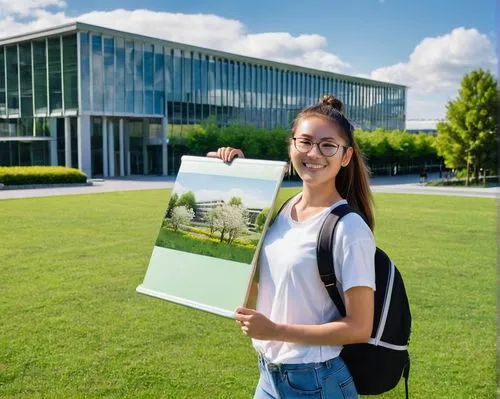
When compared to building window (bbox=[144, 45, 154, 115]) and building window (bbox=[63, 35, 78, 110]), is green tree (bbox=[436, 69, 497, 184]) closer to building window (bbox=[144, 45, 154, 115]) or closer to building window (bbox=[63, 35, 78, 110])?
building window (bbox=[144, 45, 154, 115])

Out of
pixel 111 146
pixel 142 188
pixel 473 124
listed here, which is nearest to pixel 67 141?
pixel 111 146

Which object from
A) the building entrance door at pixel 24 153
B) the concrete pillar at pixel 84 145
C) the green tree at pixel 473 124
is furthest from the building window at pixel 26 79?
the green tree at pixel 473 124

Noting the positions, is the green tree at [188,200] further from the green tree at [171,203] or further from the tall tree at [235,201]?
the tall tree at [235,201]

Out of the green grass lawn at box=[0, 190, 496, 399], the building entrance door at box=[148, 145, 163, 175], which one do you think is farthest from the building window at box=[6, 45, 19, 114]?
the green grass lawn at box=[0, 190, 496, 399]

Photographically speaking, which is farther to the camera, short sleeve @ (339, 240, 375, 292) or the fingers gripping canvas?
the fingers gripping canvas

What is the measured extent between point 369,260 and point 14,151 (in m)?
48.0

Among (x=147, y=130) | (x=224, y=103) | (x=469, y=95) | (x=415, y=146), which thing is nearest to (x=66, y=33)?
(x=147, y=130)

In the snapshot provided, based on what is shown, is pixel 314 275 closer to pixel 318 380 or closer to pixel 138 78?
pixel 318 380

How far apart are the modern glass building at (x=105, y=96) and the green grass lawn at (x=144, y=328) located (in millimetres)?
31307

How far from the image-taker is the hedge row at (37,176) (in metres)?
30.2

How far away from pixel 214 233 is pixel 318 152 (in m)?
0.55

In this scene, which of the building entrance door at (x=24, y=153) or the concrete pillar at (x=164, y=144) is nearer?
the building entrance door at (x=24, y=153)

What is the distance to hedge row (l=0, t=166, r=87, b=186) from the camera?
30156 mm

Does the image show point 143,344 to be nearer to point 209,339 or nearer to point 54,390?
point 209,339
